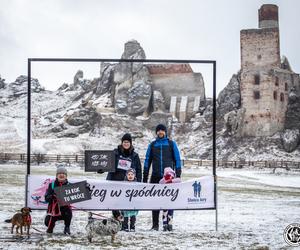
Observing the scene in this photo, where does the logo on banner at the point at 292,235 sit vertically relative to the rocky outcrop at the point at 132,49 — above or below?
below

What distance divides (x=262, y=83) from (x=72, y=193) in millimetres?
50929

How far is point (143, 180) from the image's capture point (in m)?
8.59

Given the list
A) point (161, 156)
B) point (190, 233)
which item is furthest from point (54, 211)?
point (190, 233)

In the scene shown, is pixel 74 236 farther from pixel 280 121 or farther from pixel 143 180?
pixel 280 121

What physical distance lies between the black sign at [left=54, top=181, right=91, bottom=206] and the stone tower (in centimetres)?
4957

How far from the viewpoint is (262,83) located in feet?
185

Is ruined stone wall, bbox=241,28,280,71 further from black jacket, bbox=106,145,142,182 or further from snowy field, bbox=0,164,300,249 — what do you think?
black jacket, bbox=106,145,142,182

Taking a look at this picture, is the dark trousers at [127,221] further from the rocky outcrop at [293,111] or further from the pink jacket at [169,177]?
the rocky outcrop at [293,111]

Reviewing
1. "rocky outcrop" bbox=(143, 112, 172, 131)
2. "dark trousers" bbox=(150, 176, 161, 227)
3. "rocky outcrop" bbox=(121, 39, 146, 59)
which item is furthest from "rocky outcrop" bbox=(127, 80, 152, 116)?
"dark trousers" bbox=(150, 176, 161, 227)

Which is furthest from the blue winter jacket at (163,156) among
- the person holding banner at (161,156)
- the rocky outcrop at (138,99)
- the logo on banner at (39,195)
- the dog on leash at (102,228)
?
the rocky outcrop at (138,99)

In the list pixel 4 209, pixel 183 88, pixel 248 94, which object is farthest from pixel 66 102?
pixel 4 209

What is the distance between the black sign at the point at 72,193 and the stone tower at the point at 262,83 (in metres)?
49.6

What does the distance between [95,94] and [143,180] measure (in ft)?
240

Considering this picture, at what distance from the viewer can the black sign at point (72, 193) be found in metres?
7.67
